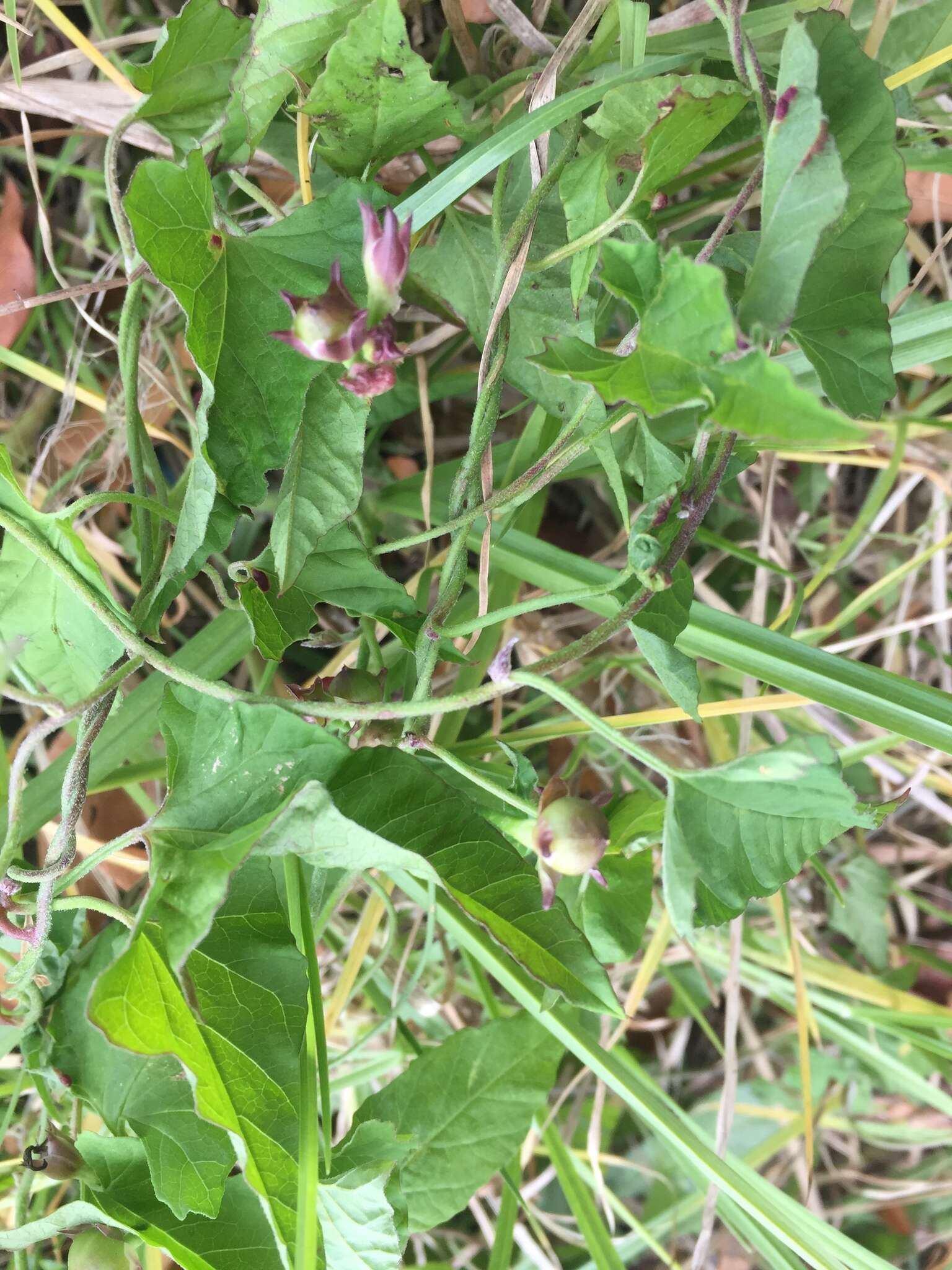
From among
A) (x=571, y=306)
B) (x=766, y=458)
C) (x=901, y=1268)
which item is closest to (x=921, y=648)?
(x=766, y=458)

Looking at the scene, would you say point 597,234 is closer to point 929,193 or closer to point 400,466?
point 400,466

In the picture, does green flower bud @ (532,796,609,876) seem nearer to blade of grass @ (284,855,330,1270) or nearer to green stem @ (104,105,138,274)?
blade of grass @ (284,855,330,1270)

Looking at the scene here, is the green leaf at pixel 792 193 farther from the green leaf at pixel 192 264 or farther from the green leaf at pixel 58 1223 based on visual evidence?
the green leaf at pixel 58 1223

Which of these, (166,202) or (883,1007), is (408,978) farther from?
(166,202)

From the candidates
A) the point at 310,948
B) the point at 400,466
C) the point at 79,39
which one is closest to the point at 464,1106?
the point at 310,948

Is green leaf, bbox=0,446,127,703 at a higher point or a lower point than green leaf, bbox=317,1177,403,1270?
higher

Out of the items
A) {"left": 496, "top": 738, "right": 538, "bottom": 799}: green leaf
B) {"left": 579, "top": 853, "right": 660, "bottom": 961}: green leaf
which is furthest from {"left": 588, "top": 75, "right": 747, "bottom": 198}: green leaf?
{"left": 579, "top": 853, "right": 660, "bottom": 961}: green leaf

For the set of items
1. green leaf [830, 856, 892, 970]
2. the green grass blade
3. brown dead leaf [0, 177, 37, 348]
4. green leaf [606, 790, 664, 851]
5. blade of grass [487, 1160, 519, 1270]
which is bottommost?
green leaf [830, 856, 892, 970]
